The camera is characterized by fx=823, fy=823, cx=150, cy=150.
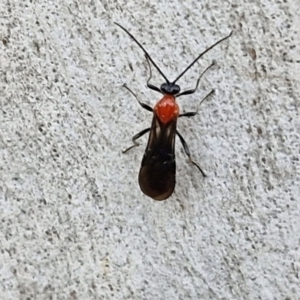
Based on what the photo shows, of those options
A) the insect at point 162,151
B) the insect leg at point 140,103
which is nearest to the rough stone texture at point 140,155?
the insect leg at point 140,103

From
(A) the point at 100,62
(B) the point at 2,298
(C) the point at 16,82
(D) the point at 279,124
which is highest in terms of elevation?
(D) the point at 279,124

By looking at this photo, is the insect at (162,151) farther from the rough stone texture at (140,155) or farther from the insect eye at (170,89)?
the rough stone texture at (140,155)

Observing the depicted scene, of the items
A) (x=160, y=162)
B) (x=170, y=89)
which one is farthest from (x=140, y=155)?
(x=170, y=89)

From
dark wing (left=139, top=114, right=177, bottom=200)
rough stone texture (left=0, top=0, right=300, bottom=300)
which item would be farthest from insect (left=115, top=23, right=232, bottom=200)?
rough stone texture (left=0, top=0, right=300, bottom=300)

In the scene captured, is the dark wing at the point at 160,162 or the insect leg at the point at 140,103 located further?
the insect leg at the point at 140,103

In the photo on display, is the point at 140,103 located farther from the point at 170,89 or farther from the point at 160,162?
the point at 160,162

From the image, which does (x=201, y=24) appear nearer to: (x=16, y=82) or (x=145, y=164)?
(x=145, y=164)

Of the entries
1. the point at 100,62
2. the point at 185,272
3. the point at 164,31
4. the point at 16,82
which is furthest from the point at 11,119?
the point at 185,272
